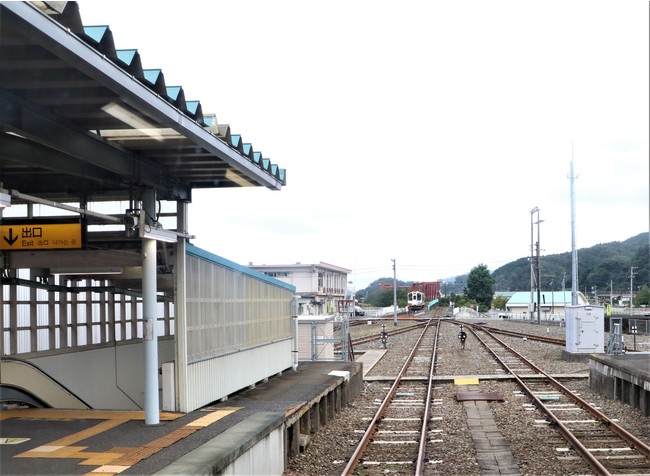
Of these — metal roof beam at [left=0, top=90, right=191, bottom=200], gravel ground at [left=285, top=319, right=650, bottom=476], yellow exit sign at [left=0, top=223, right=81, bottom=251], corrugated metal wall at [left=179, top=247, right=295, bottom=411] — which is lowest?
gravel ground at [left=285, top=319, right=650, bottom=476]

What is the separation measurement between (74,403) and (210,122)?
4.99 meters

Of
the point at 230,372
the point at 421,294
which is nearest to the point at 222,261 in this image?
the point at 230,372

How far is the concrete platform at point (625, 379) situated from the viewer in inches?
516

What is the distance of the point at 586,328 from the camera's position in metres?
22.9

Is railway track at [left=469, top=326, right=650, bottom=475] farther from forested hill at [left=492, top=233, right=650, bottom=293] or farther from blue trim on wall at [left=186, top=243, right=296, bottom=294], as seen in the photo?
forested hill at [left=492, top=233, right=650, bottom=293]

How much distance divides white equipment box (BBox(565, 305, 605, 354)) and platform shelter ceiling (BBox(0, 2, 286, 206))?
1452cm

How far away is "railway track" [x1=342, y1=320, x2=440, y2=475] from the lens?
9555mm

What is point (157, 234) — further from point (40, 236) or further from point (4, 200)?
point (4, 200)

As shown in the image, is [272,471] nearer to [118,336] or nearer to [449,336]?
[118,336]

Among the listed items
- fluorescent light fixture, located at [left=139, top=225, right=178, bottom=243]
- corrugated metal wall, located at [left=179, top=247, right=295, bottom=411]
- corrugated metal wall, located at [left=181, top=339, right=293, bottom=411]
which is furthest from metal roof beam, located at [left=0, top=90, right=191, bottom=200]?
corrugated metal wall, located at [left=181, top=339, right=293, bottom=411]

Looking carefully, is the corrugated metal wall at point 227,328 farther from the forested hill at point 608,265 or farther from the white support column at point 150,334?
the forested hill at point 608,265

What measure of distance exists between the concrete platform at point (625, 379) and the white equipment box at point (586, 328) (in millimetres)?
4409

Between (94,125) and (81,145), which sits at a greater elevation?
(94,125)

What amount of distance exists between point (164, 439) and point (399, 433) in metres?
4.98
